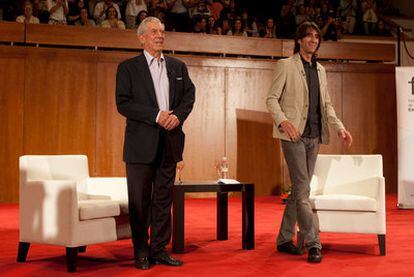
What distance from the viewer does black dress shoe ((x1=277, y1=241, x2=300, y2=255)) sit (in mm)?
4410

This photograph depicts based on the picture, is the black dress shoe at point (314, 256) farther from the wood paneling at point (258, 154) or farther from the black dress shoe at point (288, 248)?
the wood paneling at point (258, 154)

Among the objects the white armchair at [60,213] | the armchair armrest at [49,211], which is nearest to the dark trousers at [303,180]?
the white armchair at [60,213]

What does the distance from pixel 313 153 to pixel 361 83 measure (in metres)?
6.07

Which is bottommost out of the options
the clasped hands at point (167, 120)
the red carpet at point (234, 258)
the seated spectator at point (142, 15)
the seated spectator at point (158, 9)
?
the red carpet at point (234, 258)

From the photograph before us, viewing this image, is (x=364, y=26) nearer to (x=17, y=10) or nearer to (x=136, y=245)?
(x=17, y=10)

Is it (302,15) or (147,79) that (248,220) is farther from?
(302,15)

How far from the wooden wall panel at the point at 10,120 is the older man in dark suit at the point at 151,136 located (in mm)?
5145

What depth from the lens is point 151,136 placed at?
3.86m

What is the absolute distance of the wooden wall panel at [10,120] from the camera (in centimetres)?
859

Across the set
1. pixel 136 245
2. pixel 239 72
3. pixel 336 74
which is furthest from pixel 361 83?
pixel 136 245

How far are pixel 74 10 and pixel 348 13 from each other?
5.35 m

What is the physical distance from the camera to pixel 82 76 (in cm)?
895

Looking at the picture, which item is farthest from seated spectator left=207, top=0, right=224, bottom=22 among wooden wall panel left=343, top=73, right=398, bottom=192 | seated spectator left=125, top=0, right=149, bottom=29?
wooden wall panel left=343, top=73, right=398, bottom=192

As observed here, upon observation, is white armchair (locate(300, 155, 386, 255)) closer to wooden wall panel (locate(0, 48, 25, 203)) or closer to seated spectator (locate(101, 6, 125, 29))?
wooden wall panel (locate(0, 48, 25, 203))
